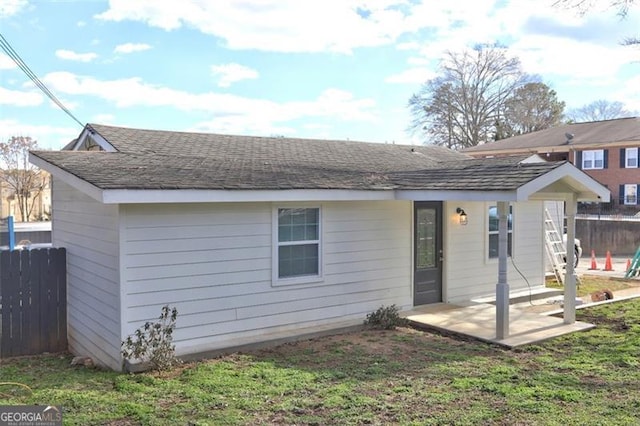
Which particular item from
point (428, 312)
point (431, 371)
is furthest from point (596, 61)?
point (431, 371)

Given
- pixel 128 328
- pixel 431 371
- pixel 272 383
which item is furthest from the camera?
pixel 128 328

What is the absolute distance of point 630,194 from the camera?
105 ft

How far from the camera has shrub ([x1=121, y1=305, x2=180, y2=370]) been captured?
635cm

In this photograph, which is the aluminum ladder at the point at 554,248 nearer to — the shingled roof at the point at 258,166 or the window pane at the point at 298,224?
the shingled roof at the point at 258,166

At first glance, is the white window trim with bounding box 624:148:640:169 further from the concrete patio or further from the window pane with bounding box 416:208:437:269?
the window pane with bounding box 416:208:437:269

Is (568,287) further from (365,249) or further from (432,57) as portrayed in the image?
(432,57)

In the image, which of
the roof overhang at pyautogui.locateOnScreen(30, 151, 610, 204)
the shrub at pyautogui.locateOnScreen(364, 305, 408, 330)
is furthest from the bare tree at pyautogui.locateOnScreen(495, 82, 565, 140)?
the shrub at pyautogui.locateOnScreen(364, 305, 408, 330)

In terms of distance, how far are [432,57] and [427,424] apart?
4426cm

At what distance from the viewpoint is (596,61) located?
53.9 feet

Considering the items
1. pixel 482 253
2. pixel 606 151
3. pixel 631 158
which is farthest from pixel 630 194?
pixel 482 253

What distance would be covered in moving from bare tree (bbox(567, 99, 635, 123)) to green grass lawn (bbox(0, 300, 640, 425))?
56.1 metres

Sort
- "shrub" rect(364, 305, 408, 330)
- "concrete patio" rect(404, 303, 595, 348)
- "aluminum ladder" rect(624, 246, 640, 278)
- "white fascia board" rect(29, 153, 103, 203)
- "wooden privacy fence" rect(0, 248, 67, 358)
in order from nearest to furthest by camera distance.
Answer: "white fascia board" rect(29, 153, 103, 203) < "concrete patio" rect(404, 303, 595, 348) < "wooden privacy fence" rect(0, 248, 67, 358) < "shrub" rect(364, 305, 408, 330) < "aluminum ladder" rect(624, 246, 640, 278)

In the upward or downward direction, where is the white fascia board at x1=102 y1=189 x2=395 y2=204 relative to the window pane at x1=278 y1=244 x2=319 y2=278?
upward
